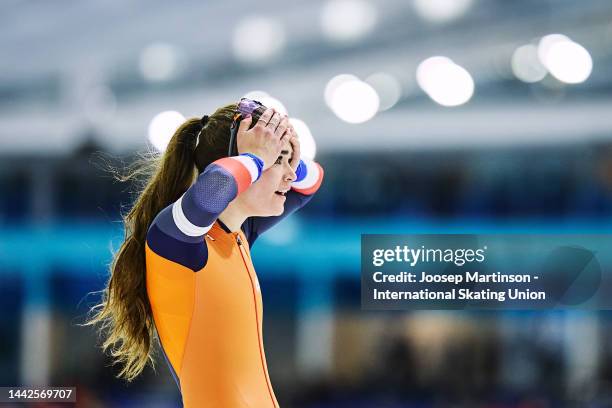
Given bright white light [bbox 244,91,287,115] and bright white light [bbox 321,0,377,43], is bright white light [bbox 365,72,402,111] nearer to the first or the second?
bright white light [bbox 321,0,377,43]

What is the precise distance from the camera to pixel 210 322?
2.41 metres

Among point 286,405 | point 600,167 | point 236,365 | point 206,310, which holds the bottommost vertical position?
point 286,405

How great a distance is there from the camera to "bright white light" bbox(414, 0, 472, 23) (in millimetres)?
3674

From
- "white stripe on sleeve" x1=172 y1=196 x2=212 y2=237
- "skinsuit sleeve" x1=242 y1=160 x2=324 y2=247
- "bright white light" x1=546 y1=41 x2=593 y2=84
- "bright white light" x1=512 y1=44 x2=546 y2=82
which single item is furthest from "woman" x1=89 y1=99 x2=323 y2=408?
"bright white light" x1=546 y1=41 x2=593 y2=84

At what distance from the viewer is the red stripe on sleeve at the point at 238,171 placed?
2.16 m

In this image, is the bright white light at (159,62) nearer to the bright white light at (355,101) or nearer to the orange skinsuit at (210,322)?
the bright white light at (355,101)

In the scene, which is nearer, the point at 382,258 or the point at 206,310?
the point at 206,310

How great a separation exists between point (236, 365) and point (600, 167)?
1998 millimetres

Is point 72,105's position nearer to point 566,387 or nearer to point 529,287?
point 529,287

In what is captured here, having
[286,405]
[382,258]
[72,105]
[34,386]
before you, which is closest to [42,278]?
[34,386]

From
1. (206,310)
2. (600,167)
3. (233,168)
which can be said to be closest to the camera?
(233,168)

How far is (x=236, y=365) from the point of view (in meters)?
2.43

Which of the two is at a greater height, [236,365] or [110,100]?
[110,100]

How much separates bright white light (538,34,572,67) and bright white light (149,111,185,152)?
5.19ft
